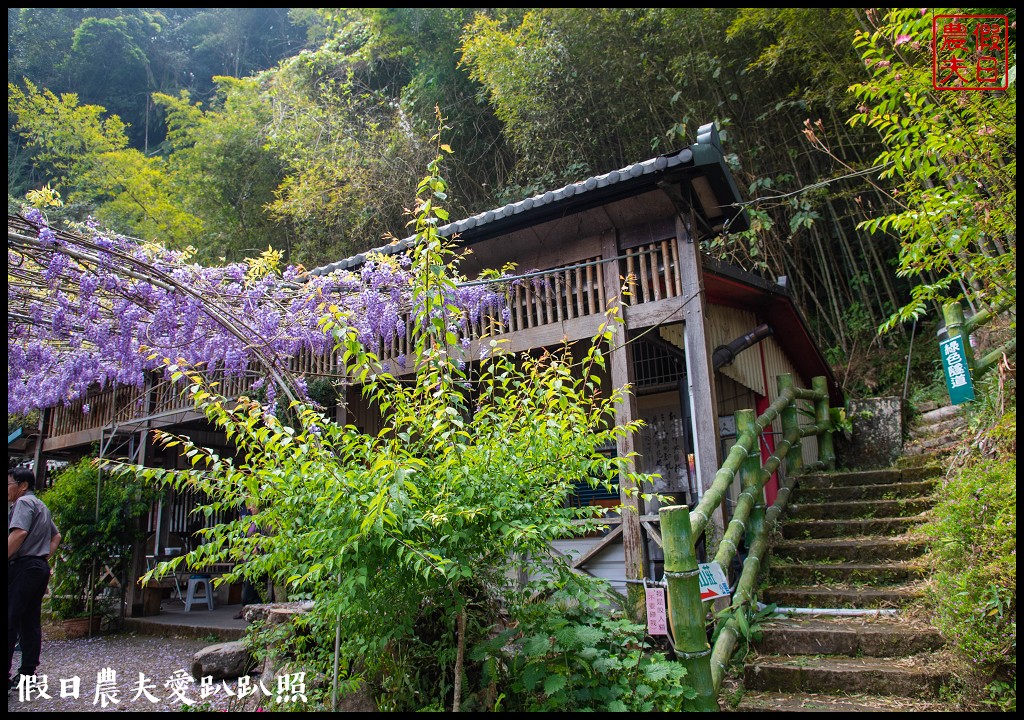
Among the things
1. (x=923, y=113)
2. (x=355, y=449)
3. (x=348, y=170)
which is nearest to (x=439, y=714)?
(x=355, y=449)

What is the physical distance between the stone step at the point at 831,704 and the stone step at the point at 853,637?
372 millimetres

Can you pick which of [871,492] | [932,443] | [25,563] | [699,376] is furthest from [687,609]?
[932,443]

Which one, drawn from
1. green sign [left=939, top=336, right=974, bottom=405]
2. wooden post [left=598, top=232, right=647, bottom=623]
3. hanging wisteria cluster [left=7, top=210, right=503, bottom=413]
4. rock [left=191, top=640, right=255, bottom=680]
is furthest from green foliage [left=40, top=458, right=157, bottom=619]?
green sign [left=939, top=336, right=974, bottom=405]

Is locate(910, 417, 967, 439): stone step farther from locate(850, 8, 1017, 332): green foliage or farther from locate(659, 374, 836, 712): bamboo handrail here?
locate(850, 8, 1017, 332): green foliage

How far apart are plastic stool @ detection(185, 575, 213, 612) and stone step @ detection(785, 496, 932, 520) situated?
8576 mm

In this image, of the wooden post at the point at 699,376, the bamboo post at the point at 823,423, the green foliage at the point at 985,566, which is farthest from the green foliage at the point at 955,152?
the bamboo post at the point at 823,423

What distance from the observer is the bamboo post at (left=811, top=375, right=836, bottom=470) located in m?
7.12

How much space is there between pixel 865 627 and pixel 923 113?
10.1 feet

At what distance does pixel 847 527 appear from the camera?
520 cm

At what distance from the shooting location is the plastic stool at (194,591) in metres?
9.67

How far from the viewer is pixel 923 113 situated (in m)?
3.75

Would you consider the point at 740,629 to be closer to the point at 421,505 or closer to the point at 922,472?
the point at 421,505

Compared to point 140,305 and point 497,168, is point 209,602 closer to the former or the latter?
point 140,305

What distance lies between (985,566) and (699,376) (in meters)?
2.47
